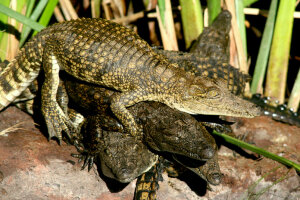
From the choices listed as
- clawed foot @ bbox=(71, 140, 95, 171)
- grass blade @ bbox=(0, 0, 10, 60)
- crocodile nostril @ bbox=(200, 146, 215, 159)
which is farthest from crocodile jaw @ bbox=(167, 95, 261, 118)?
grass blade @ bbox=(0, 0, 10, 60)

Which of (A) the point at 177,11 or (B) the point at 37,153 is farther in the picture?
(A) the point at 177,11

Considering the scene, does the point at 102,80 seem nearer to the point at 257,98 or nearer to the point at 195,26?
the point at 195,26

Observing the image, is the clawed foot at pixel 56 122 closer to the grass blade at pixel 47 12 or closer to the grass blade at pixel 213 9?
the grass blade at pixel 47 12

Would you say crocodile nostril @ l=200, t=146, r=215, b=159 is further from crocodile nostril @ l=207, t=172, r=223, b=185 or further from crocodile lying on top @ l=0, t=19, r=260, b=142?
crocodile lying on top @ l=0, t=19, r=260, b=142

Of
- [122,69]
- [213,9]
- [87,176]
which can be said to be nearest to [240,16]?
[213,9]

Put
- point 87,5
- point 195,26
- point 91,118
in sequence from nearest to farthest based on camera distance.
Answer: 1. point 91,118
2. point 195,26
3. point 87,5

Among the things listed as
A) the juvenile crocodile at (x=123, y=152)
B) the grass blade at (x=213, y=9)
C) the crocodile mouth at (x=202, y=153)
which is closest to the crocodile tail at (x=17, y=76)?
the juvenile crocodile at (x=123, y=152)

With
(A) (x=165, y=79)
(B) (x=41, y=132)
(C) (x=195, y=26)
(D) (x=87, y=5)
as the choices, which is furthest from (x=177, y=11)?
(B) (x=41, y=132)
